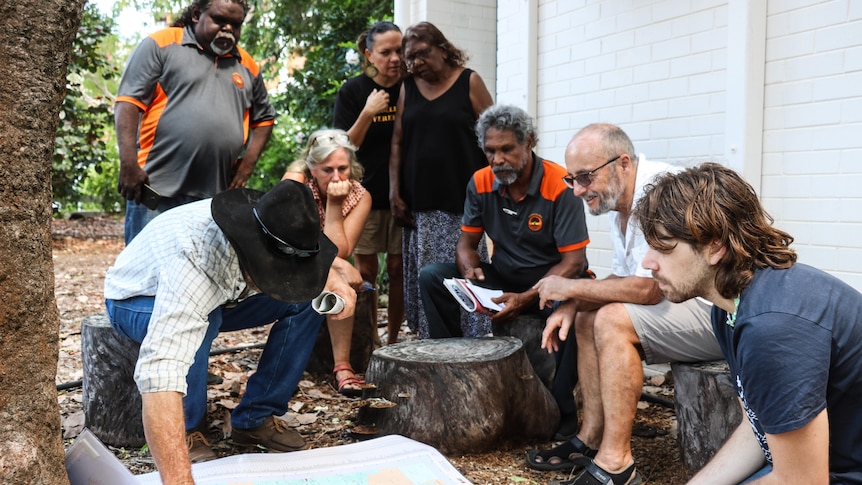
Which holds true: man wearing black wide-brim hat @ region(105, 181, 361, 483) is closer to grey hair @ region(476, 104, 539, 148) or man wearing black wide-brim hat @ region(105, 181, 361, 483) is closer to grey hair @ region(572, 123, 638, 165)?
grey hair @ region(572, 123, 638, 165)

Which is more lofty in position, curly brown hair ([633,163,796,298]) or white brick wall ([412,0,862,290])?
white brick wall ([412,0,862,290])

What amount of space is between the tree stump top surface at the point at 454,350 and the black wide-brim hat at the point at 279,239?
92 centimetres

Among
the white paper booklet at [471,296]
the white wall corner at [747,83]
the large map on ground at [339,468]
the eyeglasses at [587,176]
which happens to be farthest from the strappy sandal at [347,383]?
the white wall corner at [747,83]

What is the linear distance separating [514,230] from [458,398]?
1.02m

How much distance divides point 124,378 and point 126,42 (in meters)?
15.8

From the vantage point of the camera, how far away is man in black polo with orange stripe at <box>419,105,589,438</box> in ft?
12.4

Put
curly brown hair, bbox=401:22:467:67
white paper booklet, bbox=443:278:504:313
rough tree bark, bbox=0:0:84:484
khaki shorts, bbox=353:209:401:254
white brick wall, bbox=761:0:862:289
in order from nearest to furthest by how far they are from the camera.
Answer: rough tree bark, bbox=0:0:84:484 < white brick wall, bbox=761:0:862:289 < white paper booklet, bbox=443:278:504:313 < curly brown hair, bbox=401:22:467:67 < khaki shorts, bbox=353:209:401:254

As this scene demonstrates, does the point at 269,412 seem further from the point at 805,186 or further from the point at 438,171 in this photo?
the point at 805,186

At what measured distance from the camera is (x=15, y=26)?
1.58 meters

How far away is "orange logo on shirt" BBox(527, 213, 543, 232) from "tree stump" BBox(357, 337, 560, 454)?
25.6 inches

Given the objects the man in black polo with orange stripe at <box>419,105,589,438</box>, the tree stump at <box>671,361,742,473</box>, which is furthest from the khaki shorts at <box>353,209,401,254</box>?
the tree stump at <box>671,361,742,473</box>

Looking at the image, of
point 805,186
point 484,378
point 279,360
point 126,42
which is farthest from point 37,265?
point 126,42

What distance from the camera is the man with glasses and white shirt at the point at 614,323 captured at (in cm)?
285

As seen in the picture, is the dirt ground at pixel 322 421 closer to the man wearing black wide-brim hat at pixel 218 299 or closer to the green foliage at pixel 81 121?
the man wearing black wide-brim hat at pixel 218 299
